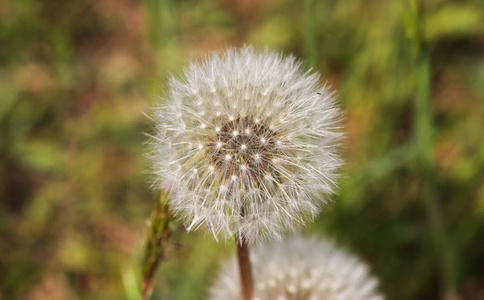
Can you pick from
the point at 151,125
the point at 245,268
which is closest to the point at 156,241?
the point at 245,268

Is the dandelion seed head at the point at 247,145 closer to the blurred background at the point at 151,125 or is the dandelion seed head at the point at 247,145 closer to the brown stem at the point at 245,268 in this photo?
the brown stem at the point at 245,268

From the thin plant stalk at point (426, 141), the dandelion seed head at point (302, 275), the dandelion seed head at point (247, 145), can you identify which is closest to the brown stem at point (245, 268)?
the dandelion seed head at point (247, 145)

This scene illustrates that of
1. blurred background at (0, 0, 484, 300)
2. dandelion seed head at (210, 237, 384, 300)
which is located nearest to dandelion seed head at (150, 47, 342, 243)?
dandelion seed head at (210, 237, 384, 300)

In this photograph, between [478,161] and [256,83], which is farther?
[478,161]

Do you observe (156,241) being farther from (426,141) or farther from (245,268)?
(426,141)

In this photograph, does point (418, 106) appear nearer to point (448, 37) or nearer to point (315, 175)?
point (315, 175)

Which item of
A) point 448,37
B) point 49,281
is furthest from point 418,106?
point 49,281
